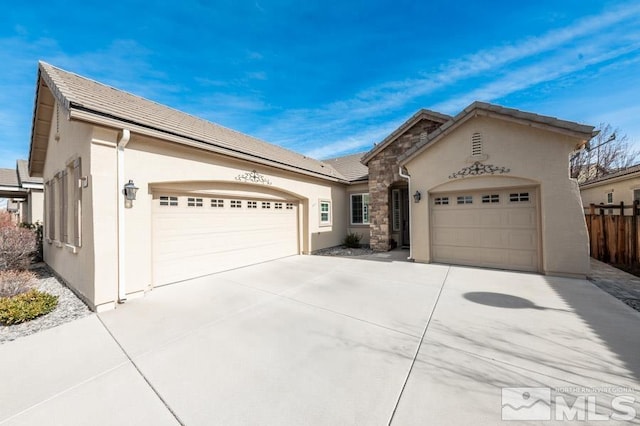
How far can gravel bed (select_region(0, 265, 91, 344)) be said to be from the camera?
409 cm

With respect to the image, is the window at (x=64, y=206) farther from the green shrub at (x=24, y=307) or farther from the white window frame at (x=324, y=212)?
the white window frame at (x=324, y=212)

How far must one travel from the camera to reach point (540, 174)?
22.9 feet

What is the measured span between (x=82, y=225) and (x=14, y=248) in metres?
4.54

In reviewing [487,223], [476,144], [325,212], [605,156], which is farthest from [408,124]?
[605,156]

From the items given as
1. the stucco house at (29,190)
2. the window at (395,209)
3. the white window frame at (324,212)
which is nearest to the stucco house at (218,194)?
the white window frame at (324,212)

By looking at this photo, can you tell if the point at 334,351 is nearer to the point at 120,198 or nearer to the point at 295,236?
the point at 120,198

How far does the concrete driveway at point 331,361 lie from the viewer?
7.65 ft

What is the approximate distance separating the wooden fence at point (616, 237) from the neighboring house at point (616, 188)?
3.40 metres

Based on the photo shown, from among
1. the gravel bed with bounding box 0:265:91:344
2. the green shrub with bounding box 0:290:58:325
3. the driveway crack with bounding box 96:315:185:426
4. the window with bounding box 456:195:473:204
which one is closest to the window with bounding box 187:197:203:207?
the gravel bed with bounding box 0:265:91:344

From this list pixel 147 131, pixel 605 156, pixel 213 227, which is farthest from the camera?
pixel 605 156

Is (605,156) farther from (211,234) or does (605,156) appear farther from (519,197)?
(211,234)

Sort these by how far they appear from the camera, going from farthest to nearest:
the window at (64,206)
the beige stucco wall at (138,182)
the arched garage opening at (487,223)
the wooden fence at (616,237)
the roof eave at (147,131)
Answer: the wooden fence at (616,237)
the arched garage opening at (487,223)
the window at (64,206)
the beige stucco wall at (138,182)
the roof eave at (147,131)

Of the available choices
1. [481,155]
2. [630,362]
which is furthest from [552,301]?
[481,155]

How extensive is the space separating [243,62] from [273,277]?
8.52 meters
